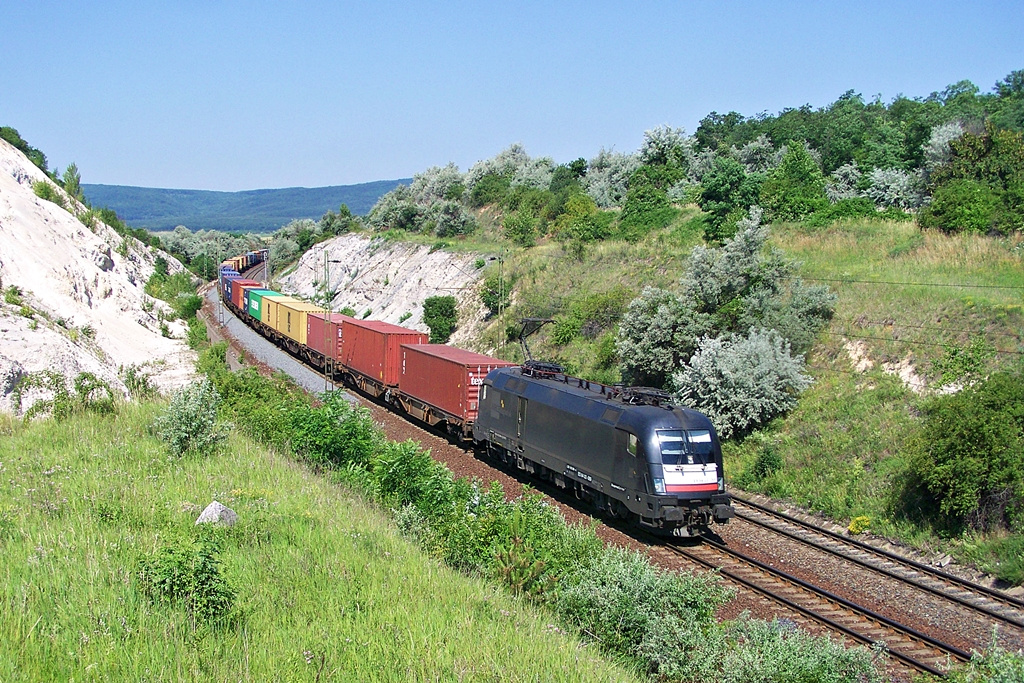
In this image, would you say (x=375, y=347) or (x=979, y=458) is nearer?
(x=979, y=458)

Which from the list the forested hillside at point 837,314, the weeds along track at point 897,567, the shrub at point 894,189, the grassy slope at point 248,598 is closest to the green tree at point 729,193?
the forested hillside at point 837,314

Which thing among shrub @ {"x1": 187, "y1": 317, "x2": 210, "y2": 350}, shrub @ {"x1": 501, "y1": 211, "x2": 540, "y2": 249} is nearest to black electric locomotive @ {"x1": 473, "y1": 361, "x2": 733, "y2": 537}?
shrub @ {"x1": 187, "y1": 317, "x2": 210, "y2": 350}

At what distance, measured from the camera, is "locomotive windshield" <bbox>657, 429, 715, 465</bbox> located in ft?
51.8

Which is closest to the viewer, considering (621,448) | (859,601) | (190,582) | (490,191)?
(190,582)

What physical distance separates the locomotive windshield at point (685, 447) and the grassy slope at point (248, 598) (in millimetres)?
6092

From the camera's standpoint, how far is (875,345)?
23141 millimetres

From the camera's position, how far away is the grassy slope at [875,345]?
61.6 ft

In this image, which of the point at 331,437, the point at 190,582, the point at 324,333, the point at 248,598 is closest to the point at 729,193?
the point at 324,333

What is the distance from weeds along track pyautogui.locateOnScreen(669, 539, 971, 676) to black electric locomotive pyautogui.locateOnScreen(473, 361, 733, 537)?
767mm

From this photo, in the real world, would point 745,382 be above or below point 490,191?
below

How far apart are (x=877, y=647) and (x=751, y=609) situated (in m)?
4.01

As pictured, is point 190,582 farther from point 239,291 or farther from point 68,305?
point 239,291

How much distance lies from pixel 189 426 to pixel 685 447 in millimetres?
9804

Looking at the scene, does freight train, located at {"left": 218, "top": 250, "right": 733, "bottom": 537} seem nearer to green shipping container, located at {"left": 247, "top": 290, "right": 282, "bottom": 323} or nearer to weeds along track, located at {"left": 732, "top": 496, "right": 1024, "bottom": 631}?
weeds along track, located at {"left": 732, "top": 496, "right": 1024, "bottom": 631}
